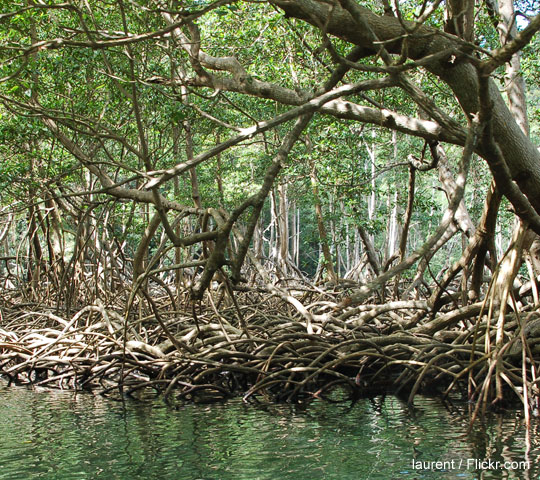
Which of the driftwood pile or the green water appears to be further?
the driftwood pile

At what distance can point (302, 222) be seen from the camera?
104ft

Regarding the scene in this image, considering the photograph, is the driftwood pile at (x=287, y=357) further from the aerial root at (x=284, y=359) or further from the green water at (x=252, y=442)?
the green water at (x=252, y=442)

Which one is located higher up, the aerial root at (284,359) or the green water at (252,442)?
the aerial root at (284,359)

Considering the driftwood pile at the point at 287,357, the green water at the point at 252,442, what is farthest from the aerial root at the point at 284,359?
the green water at the point at 252,442

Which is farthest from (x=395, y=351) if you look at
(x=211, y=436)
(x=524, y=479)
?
(x=524, y=479)

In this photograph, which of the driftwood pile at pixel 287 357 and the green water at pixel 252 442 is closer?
the green water at pixel 252 442

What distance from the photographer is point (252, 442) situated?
3881mm

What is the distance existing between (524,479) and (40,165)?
7.19 meters

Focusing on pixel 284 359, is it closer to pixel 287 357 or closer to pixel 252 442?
pixel 287 357

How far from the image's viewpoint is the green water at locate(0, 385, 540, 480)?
338 cm

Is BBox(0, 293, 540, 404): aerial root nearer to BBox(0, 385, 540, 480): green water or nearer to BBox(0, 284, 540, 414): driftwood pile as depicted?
BBox(0, 284, 540, 414): driftwood pile

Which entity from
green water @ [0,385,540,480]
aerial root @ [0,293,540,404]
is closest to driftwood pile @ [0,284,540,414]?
aerial root @ [0,293,540,404]

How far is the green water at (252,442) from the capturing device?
338 centimetres

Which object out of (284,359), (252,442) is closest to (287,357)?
(284,359)
